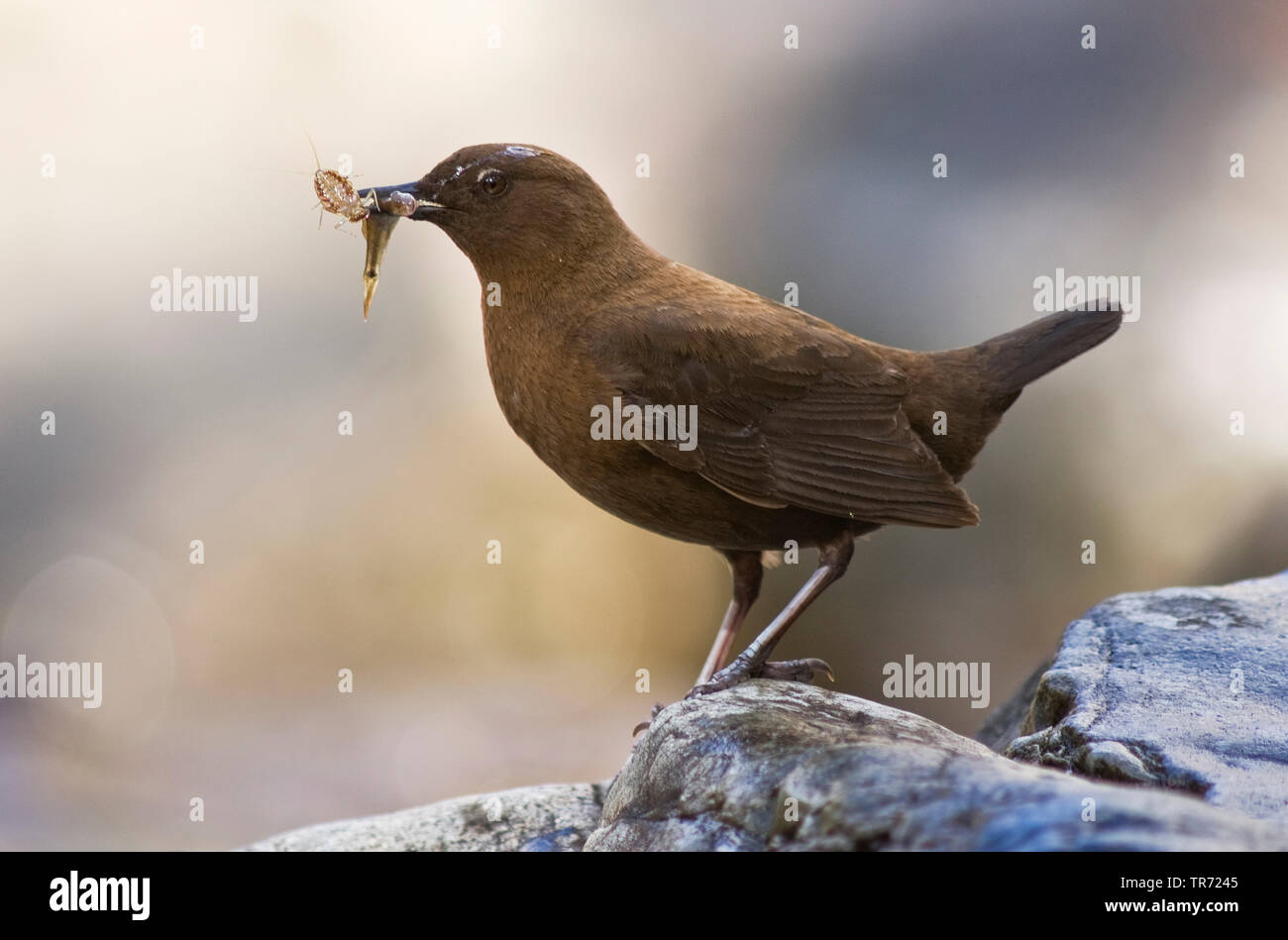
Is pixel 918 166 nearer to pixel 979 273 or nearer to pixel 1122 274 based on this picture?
pixel 979 273

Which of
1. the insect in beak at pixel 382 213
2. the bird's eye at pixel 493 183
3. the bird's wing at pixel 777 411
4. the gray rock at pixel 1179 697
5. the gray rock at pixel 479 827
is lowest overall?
the gray rock at pixel 479 827

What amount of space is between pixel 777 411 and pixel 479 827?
5.29 ft

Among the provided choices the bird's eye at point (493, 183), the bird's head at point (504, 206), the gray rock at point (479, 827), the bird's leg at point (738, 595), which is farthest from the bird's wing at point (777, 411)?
the gray rock at point (479, 827)

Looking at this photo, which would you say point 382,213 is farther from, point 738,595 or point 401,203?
point 738,595

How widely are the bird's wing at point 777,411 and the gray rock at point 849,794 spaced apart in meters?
0.57

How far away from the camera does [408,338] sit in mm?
6668

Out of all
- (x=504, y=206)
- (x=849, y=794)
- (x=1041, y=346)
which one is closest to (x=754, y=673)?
(x=849, y=794)

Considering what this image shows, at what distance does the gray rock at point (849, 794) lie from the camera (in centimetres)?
194

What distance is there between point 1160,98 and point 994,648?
340cm

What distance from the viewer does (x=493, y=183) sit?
133 inches

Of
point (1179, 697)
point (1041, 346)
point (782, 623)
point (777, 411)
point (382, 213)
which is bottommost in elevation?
point (1179, 697)

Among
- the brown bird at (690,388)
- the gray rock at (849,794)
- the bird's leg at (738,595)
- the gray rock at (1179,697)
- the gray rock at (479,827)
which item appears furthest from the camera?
the bird's leg at (738,595)

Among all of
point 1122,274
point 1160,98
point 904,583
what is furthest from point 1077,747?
point 1160,98

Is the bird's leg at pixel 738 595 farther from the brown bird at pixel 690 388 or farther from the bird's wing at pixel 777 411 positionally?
the bird's wing at pixel 777 411
